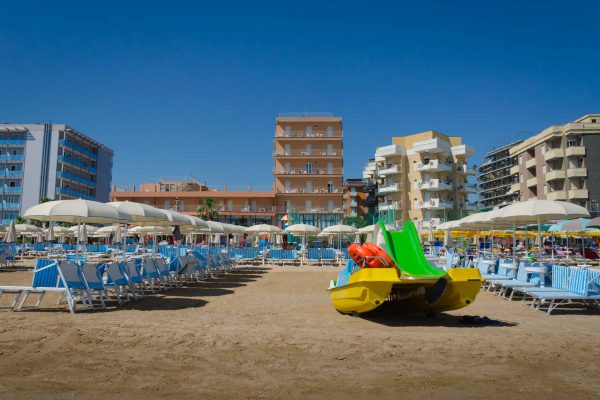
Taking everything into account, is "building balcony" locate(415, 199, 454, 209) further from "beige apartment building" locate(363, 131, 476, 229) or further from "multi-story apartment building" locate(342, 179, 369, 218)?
"multi-story apartment building" locate(342, 179, 369, 218)

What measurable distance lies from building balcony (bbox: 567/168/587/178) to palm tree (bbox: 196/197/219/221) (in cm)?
4085

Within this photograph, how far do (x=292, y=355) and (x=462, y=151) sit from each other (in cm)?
5700

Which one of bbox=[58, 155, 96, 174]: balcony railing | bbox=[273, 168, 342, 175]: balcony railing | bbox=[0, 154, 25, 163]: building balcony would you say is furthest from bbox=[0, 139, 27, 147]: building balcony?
bbox=[273, 168, 342, 175]: balcony railing

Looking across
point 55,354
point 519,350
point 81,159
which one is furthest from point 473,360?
point 81,159

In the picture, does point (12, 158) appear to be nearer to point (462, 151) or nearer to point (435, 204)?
point (435, 204)

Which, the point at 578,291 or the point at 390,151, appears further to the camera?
the point at 390,151

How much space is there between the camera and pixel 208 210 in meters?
55.0

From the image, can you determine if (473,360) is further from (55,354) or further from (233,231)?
(233,231)

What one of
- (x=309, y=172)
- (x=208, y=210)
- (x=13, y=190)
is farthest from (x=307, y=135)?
(x=13, y=190)

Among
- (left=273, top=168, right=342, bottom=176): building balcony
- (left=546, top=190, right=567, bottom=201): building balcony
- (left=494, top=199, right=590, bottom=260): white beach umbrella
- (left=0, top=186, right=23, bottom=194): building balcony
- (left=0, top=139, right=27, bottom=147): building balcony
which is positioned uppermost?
(left=0, top=139, right=27, bottom=147): building balcony

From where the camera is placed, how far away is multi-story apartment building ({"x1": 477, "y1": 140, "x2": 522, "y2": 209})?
9081cm

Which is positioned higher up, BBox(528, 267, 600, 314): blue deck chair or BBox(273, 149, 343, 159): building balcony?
BBox(273, 149, 343, 159): building balcony

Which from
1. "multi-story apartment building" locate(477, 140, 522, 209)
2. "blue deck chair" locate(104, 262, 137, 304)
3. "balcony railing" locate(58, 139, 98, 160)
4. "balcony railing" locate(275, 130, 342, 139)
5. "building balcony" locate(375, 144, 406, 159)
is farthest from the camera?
"multi-story apartment building" locate(477, 140, 522, 209)

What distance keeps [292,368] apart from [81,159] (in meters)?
83.0
